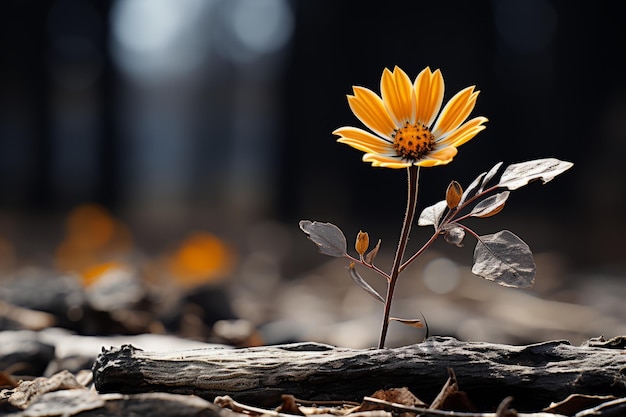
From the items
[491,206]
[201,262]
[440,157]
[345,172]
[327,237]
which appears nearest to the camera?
[440,157]

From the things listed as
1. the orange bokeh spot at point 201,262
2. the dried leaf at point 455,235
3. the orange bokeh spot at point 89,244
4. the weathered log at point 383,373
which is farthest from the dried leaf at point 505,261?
the orange bokeh spot at point 89,244

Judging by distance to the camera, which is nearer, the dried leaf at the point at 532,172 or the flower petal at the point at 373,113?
the dried leaf at the point at 532,172

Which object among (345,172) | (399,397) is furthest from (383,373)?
(345,172)

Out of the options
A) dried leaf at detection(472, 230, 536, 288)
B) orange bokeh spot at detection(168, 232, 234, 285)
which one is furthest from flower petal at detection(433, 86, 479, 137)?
orange bokeh spot at detection(168, 232, 234, 285)

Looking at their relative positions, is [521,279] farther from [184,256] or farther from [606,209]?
[606,209]

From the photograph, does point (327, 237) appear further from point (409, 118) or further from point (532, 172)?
point (532, 172)

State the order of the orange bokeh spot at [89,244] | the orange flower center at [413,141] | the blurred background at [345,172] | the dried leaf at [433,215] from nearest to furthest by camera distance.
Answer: the orange flower center at [413,141]
the dried leaf at [433,215]
the blurred background at [345,172]
the orange bokeh spot at [89,244]

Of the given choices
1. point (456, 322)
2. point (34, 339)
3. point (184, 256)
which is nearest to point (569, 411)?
point (34, 339)

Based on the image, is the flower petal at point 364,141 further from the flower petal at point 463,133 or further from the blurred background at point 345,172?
the blurred background at point 345,172

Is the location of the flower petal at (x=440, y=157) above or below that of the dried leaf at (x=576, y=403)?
above
